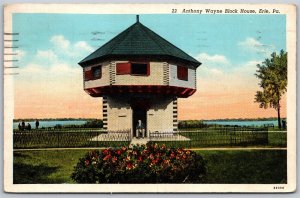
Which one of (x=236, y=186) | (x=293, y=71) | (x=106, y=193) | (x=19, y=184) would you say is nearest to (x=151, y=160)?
(x=106, y=193)

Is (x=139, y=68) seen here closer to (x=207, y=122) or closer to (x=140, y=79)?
(x=140, y=79)

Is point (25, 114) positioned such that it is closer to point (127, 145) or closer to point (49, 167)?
point (49, 167)

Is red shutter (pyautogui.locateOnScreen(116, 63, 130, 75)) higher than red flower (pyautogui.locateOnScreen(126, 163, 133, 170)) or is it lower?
higher

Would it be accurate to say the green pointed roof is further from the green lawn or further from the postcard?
the green lawn

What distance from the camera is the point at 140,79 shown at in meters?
7.84

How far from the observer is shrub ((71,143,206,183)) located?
288 inches

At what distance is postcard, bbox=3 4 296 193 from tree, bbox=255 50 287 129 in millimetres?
16

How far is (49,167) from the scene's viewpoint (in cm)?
768

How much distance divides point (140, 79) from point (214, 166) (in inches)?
70.3

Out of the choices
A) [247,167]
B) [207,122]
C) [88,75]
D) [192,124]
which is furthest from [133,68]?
[247,167]

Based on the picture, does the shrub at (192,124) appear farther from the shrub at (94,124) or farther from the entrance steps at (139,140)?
the shrub at (94,124)

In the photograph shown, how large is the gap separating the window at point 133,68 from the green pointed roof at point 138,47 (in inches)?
6.2

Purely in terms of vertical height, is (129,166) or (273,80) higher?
(273,80)

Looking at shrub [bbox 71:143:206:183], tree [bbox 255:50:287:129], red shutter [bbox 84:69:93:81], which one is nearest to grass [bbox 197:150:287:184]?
shrub [bbox 71:143:206:183]
